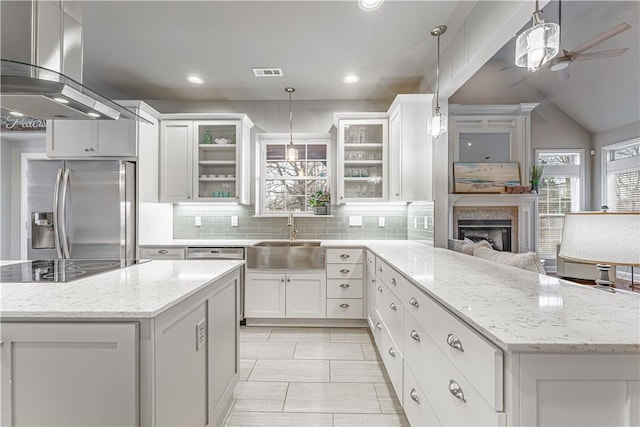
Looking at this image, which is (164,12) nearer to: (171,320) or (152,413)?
(171,320)

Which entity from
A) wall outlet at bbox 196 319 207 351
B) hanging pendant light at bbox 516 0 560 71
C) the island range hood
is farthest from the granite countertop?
hanging pendant light at bbox 516 0 560 71

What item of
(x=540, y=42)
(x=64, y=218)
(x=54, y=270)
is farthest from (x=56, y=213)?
(x=540, y=42)

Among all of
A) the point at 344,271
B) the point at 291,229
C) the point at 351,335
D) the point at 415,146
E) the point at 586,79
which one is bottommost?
the point at 351,335

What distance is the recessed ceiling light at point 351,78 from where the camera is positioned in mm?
3200

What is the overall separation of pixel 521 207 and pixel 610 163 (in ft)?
5.46

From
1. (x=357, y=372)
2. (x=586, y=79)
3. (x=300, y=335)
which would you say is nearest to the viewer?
(x=357, y=372)

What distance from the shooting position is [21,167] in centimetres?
391

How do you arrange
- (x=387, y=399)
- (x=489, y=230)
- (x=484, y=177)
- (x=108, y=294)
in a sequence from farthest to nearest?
1. (x=489, y=230)
2. (x=484, y=177)
3. (x=387, y=399)
4. (x=108, y=294)

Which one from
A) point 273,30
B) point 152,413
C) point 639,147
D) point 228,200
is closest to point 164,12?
point 273,30

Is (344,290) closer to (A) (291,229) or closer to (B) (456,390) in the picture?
(A) (291,229)

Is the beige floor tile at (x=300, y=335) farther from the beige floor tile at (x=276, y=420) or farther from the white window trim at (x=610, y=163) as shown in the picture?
the white window trim at (x=610, y=163)

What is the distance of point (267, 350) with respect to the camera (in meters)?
2.73

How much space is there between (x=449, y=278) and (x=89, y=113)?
2199mm

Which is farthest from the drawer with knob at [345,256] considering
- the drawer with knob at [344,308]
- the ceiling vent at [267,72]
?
the ceiling vent at [267,72]
